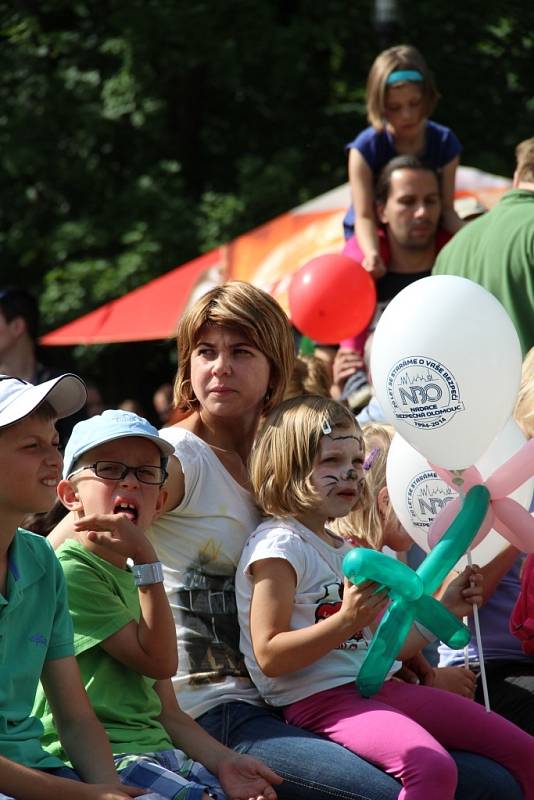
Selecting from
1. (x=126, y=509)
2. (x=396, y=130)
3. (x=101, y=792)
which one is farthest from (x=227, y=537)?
(x=396, y=130)

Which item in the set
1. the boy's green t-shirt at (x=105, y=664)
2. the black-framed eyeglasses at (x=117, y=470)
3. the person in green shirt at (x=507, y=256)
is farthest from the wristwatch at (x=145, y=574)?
the person in green shirt at (x=507, y=256)

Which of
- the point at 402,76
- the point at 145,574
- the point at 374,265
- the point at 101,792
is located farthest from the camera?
the point at 402,76

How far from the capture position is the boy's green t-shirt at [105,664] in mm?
2920

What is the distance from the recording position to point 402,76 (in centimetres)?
573

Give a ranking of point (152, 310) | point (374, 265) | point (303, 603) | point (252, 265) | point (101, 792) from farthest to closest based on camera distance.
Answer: point (152, 310), point (252, 265), point (374, 265), point (303, 603), point (101, 792)

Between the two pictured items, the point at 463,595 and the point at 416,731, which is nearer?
the point at 416,731

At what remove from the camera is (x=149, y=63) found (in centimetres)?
1454

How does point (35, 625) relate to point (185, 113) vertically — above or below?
above

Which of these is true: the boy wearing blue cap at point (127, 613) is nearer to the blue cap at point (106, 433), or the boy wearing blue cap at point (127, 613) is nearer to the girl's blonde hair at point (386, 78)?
the blue cap at point (106, 433)

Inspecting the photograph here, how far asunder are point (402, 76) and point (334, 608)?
128 inches

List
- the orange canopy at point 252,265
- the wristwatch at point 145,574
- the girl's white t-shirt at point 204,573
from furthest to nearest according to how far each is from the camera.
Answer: the orange canopy at point 252,265 < the girl's white t-shirt at point 204,573 < the wristwatch at point 145,574

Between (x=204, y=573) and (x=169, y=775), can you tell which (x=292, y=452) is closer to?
(x=204, y=573)

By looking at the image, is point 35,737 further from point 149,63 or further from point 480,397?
point 149,63

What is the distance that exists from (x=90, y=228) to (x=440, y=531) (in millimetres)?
12088
